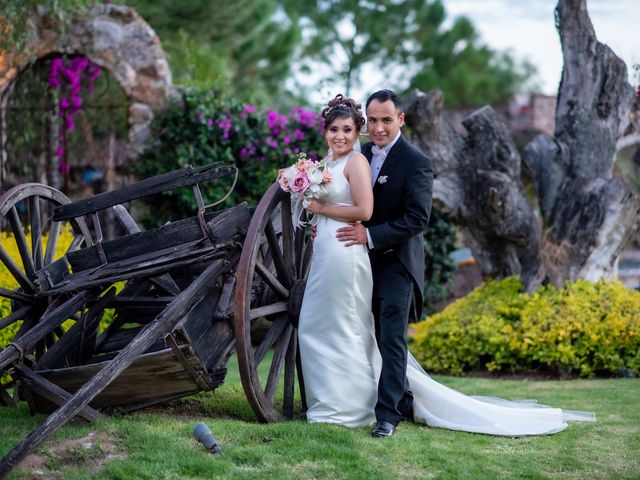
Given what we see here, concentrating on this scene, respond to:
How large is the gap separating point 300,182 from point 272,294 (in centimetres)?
84

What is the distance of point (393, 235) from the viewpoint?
15.1ft

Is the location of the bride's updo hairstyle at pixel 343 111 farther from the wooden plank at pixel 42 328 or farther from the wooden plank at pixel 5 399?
the wooden plank at pixel 5 399

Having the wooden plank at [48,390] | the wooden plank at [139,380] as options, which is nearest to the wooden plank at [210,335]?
the wooden plank at [139,380]

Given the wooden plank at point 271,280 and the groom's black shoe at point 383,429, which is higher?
the wooden plank at point 271,280

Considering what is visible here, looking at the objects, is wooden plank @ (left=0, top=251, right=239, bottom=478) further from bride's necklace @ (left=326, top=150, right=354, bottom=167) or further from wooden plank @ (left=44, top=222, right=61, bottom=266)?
wooden plank @ (left=44, top=222, right=61, bottom=266)

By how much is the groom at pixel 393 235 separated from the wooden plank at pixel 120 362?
80cm

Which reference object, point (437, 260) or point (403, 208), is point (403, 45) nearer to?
point (437, 260)

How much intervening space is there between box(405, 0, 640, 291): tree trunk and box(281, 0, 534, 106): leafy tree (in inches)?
638

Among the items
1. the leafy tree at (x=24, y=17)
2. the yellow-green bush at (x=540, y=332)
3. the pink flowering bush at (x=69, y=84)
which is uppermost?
the leafy tree at (x=24, y=17)

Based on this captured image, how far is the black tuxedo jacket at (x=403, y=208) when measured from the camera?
4.61 meters

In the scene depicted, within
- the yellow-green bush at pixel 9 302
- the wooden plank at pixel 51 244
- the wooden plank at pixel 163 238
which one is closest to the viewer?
the wooden plank at pixel 163 238

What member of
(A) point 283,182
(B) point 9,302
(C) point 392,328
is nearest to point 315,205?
(A) point 283,182

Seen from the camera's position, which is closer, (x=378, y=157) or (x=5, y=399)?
(x=378, y=157)

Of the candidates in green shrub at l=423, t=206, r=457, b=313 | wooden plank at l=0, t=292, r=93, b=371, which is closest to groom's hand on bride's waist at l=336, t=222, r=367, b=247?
wooden plank at l=0, t=292, r=93, b=371
